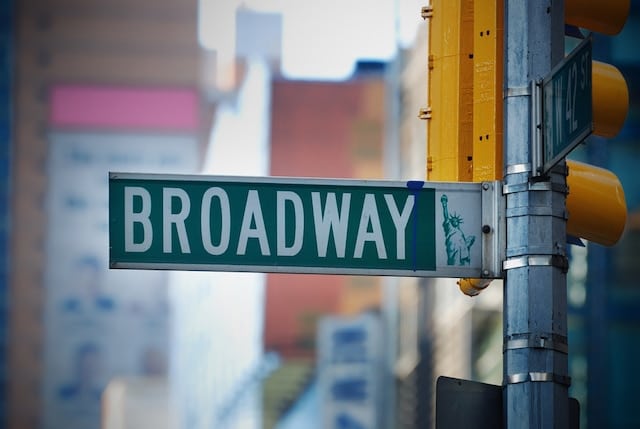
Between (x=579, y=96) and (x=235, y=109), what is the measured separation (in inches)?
2440

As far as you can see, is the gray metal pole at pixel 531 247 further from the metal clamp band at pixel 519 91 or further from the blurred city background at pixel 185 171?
the blurred city background at pixel 185 171

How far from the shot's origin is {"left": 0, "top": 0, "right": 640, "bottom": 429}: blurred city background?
62312mm

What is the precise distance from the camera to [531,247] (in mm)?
5238

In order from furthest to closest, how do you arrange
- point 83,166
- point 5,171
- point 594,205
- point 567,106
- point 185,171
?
point 83,166 → point 5,171 → point 185,171 → point 594,205 → point 567,106

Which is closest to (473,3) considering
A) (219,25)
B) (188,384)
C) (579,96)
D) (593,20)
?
(593,20)

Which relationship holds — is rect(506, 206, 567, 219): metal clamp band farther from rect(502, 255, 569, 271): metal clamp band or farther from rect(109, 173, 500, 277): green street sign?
rect(109, 173, 500, 277): green street sign

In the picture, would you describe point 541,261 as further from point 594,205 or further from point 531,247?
point 594,205

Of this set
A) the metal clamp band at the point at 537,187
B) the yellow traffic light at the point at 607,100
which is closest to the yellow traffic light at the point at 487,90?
the metal clamp band at the point at 537,187

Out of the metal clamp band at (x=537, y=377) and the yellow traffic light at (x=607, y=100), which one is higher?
the yellow traffic light at (x=607, y=100)

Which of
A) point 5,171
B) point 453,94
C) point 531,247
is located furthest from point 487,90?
point 5,171

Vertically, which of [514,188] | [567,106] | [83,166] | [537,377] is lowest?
[537,377]

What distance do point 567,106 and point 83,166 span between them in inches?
2521

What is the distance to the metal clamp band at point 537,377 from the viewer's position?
200 inches

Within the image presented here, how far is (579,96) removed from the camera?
500 cm
